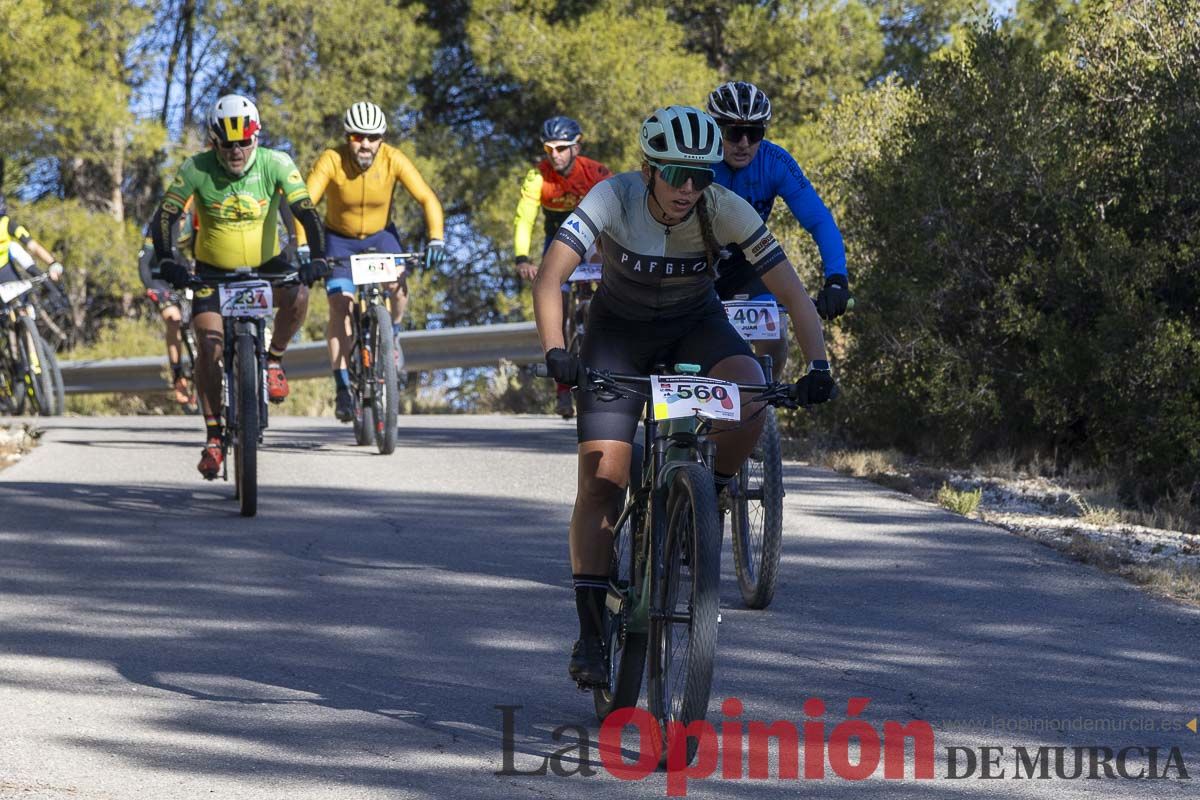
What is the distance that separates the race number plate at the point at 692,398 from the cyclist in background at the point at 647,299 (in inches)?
10.1

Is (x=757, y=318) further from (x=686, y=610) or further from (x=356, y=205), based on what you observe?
(x=356, y=205)

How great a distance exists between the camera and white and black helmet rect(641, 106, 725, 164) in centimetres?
580

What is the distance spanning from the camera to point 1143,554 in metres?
9.52

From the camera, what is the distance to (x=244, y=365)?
10.4m

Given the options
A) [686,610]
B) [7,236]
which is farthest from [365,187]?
[686,610]

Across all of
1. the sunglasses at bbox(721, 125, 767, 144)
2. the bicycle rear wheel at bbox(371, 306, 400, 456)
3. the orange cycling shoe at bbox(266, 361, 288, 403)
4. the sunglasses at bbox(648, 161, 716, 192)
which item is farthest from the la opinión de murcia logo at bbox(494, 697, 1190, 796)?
the bicycle rear wheel at bbox(371, 306, 400, 456)

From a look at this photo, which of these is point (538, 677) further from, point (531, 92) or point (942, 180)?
point (531, 92)

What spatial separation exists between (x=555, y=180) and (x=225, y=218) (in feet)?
9.94

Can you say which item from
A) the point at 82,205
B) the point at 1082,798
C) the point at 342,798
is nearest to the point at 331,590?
the point at 342,798

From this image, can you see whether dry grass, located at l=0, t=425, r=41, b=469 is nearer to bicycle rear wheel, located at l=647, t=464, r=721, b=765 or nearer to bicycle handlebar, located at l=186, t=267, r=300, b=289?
bicycle handlebar, located at l=186, t=267, r=300, b=289

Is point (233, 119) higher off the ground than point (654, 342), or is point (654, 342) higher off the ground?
point (233, 119)

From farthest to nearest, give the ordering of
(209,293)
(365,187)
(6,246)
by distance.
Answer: (6,246) < (365,187) < (209,293)

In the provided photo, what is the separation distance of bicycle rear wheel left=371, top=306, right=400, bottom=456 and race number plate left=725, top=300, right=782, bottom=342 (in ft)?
16.0

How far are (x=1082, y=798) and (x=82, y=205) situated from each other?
27098mm
